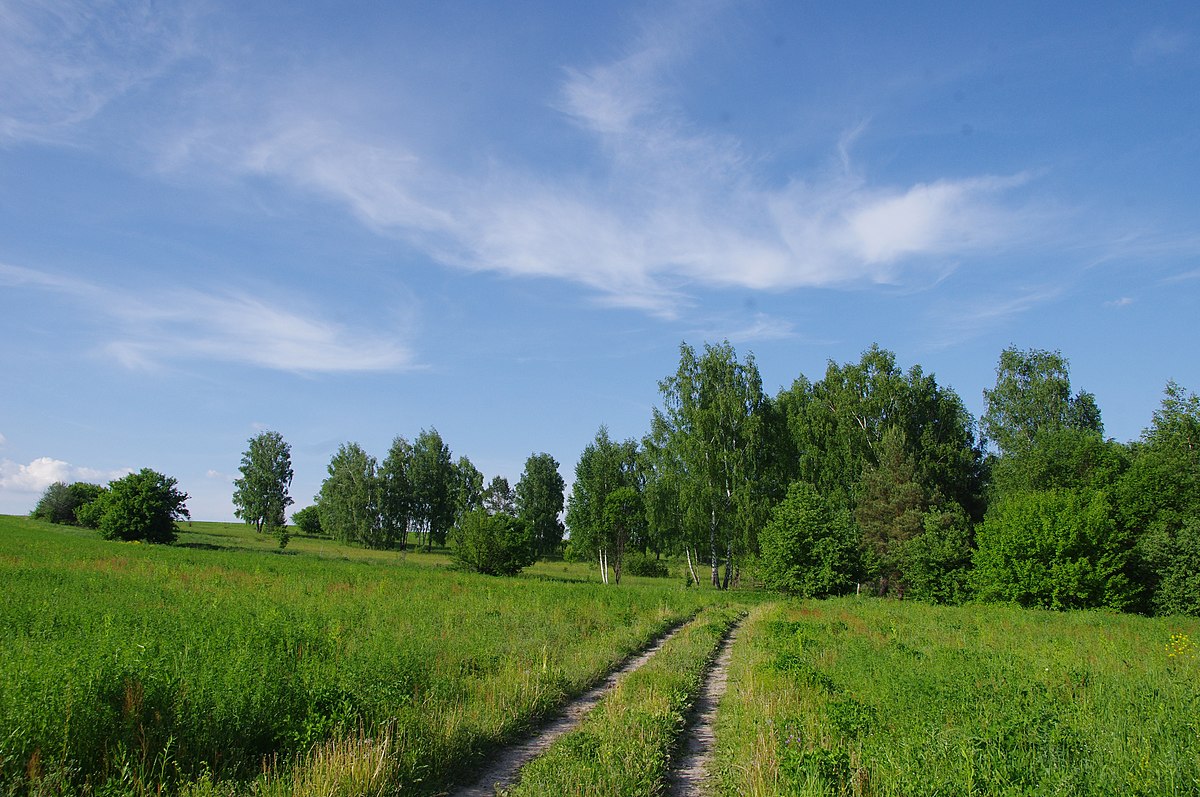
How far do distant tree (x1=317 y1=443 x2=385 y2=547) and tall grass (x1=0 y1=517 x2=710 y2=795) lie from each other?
6460 cm

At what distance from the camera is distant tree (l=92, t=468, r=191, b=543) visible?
55.2 meters

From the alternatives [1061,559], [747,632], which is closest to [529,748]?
[747,632]

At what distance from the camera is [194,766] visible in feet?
21.0

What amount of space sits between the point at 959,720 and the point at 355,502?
8148 cm

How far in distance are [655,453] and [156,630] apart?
46.2 metres

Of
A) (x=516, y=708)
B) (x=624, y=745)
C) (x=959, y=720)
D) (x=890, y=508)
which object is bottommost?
(x=516, y=708)

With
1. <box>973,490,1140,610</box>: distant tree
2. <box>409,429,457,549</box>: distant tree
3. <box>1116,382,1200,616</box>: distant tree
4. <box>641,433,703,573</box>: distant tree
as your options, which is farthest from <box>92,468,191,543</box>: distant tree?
<box>1116,382,1200,616</box>: distant tree

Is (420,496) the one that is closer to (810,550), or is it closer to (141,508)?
(141,508)

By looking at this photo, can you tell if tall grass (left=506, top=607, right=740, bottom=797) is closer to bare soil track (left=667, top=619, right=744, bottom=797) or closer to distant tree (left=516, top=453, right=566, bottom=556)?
bare soil track (left=667, top=619, right=744, bottom=797)

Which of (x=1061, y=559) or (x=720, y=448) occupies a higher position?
(x=720, y=448)

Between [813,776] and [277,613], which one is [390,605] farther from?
[813,776]

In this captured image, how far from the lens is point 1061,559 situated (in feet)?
109

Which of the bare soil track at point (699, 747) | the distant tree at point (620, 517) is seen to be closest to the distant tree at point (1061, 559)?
the bare soil track at point (699, 747)

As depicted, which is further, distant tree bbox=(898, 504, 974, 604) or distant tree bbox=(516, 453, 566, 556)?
distant tree bbox=(516, 453, 566, 556)
